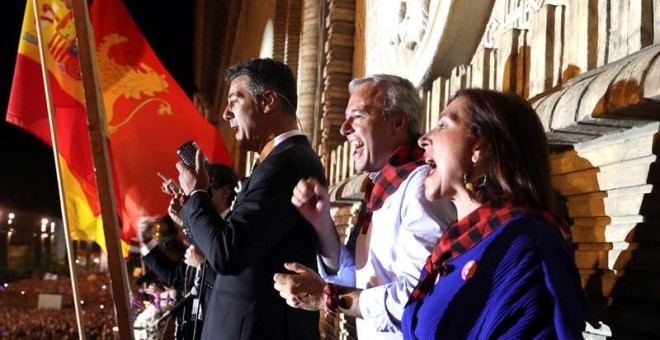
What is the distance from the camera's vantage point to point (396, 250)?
195 cm

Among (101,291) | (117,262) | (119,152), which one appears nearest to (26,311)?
(101,291)

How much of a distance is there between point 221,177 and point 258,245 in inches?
66.6

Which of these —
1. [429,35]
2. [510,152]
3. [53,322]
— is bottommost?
[53,322]

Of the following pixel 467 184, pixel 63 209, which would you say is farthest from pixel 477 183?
pixel 63 209

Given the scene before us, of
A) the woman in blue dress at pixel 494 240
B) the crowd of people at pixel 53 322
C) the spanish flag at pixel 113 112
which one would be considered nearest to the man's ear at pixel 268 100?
the woman in blue dress at pixel 494 240

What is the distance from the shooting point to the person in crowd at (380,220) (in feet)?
6.03

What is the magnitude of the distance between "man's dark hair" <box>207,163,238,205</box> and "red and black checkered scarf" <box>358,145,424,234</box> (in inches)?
62.6

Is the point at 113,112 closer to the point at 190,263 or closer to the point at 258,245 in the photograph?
the point at 190,263

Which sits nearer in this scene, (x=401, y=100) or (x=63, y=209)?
(x=401, y=100)

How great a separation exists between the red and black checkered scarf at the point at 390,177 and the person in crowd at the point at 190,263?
0.78 meters

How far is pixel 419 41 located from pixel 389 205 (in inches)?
72.7

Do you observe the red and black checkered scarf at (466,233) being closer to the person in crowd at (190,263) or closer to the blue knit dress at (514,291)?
the blue knit dress at (514,291)

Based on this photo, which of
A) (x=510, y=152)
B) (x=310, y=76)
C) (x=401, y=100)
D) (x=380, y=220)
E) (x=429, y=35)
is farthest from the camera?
(x=310, y=76)

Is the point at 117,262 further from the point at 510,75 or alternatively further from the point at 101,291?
the point at 101,291
